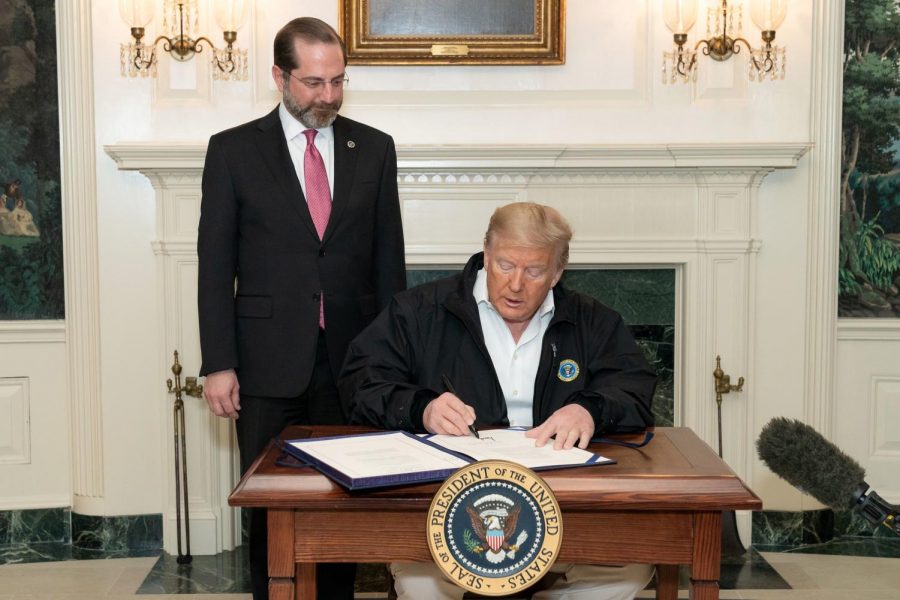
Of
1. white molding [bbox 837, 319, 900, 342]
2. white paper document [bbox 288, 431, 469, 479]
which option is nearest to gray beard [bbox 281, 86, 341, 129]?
white paper document [bbox 288, 431, 469, 479]

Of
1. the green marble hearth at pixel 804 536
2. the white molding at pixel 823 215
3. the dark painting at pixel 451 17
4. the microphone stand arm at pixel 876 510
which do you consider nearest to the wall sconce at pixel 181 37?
the dark painting at pixel 451 17

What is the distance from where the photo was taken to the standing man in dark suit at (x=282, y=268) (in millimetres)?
3283

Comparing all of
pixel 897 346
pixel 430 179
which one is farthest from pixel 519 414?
pixel 897 346

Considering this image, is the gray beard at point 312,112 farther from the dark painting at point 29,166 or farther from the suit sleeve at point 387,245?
the dark painting at point 29,166

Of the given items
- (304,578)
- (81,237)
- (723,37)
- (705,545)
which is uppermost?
(723,37)

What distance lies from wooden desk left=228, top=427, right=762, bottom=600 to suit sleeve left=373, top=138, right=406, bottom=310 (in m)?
1.38

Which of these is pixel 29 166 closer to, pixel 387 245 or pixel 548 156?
pixel 387 245

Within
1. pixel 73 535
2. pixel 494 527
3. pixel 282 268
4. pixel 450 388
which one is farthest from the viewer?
pixel 73 535

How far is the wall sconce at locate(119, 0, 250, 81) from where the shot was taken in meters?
4.31

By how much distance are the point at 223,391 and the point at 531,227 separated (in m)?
1.13

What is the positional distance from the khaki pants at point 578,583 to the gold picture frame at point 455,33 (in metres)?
2.43

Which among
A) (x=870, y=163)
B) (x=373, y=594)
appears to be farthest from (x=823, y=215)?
(x=373, y=594)

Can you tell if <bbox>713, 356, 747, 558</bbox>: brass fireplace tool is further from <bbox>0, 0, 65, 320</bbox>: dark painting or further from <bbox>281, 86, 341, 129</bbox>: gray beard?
<bbox>0, 0, 65, 320</bbox>: dark painting

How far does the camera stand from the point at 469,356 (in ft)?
9.11
